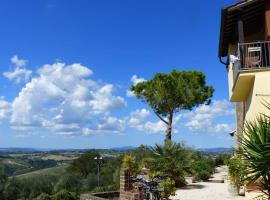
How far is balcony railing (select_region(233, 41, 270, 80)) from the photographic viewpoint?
487 inches

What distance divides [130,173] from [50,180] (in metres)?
48.0

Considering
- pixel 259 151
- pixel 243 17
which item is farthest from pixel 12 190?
pixel 259 151

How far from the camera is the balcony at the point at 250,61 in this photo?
12.4 m

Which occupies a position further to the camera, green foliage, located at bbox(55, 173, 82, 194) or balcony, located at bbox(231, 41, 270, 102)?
green foliage, located at bbox(55, 173, 82, 194)

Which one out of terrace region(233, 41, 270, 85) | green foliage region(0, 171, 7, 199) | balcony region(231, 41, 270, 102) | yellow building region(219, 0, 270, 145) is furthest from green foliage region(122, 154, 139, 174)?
green foliage region(0, 171, 7, 199)

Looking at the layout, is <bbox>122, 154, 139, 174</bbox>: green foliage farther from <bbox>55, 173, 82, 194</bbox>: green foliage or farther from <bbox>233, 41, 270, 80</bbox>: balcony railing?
<bbox>55, 173, 82, 194</bbox>: green foliage

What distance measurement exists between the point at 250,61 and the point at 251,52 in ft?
1.61

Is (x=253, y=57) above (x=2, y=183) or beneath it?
above

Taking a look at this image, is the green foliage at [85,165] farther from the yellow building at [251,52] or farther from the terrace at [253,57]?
the terrace at [253,57]

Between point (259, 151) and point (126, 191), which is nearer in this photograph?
point (259, 151)

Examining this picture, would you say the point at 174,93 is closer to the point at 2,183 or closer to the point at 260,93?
the point at 260,93

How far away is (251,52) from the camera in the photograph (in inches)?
517

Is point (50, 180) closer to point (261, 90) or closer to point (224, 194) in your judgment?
point (224, 194)

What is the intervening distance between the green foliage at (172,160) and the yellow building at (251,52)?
17.4ft
